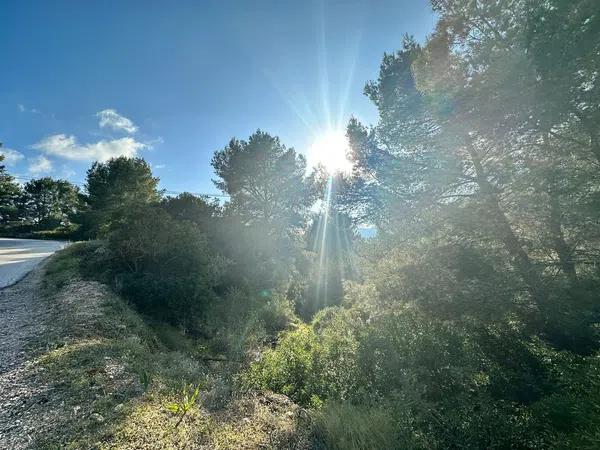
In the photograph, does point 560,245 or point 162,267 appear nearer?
point 560,245

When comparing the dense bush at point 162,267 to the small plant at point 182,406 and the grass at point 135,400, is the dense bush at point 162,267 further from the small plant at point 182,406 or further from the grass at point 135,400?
the small plant at point 182,406

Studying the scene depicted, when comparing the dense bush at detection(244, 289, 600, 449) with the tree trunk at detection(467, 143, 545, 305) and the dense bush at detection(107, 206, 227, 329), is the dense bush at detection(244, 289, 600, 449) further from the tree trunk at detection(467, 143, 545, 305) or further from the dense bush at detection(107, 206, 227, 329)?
the dense bush at detection(107, 206, 227, 329)

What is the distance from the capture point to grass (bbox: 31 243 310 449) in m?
3.33

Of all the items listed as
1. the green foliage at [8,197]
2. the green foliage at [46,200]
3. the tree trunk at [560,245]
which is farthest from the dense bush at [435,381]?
the green foliage at [46,200]

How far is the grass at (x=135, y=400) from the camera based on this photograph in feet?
10.9

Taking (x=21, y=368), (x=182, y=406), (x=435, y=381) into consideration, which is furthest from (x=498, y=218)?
(x=21, y=368)

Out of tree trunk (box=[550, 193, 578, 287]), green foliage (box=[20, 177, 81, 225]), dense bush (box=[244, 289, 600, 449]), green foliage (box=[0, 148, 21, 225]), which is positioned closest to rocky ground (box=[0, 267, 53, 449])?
dense bush (box=[244, 289, 600, 449])

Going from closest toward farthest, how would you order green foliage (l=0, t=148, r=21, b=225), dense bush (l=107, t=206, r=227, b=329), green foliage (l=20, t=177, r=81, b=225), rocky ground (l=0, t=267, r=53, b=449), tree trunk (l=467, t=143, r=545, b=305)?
rocky ground (l=0, t=267, r=53, b=449), tree trunk (l=467, t=143, r=545, b=305), dense bush (l=107, t=206, r=227, b=329), green foliage (l=0, t=148, r=21, b=225), green foliage (l=20, t=177, r=81, b=225)

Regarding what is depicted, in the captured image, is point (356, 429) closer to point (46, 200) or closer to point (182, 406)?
point (182, 406)

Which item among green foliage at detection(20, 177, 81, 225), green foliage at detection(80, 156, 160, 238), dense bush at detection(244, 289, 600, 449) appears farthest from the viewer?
green foliage at detection(20, 177, 81, 225)

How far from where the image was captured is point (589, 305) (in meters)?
4.76

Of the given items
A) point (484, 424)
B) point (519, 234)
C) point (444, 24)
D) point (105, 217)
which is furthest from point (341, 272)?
point (105, 217)

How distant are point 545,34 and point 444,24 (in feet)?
12.2

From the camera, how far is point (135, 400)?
12.8 ft
